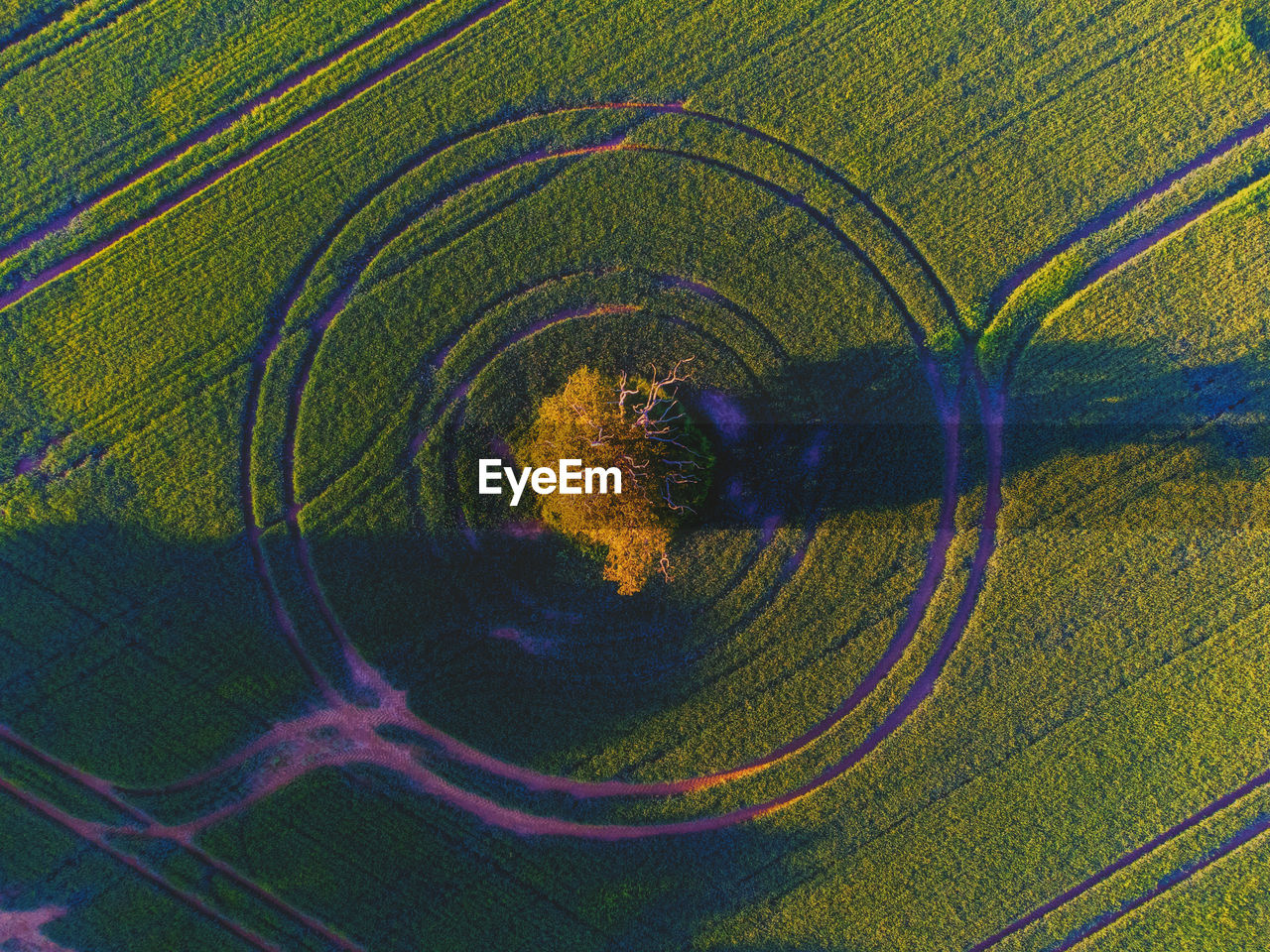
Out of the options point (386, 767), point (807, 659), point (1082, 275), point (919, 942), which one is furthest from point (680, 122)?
point (919, 942)

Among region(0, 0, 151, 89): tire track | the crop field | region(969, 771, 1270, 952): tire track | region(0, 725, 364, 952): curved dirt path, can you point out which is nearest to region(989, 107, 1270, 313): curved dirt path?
the crop field

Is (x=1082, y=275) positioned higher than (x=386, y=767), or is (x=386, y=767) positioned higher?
(x=1082, y=275)

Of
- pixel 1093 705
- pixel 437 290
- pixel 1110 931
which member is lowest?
pixel 1110 931

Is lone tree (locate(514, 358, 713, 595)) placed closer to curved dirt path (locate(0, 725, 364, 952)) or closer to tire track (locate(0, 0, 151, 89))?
curved dirt path (locate(0, 725, 364, 952))

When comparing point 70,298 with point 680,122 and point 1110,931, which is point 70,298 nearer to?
point 680,122

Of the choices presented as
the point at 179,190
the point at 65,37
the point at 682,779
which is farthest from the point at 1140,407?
the point at 65,37

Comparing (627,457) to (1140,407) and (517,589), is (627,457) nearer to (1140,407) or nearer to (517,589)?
(517,589)
